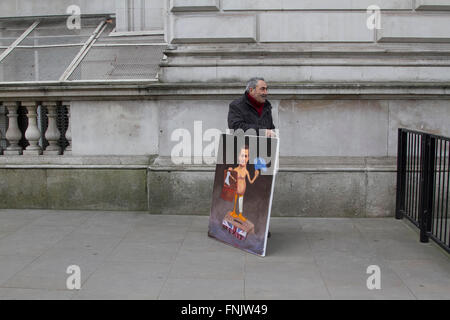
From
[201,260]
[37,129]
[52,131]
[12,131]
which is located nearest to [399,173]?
[201,260]

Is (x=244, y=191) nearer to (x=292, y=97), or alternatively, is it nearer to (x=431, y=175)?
(x=292, y=97)

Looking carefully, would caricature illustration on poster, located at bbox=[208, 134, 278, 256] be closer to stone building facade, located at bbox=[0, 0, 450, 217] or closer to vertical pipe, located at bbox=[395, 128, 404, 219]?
stone building facade, located at bbox=[0, 0, 450, 217]

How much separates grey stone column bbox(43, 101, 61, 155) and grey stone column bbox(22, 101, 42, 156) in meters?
0.15

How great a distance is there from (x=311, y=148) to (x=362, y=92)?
0.98m

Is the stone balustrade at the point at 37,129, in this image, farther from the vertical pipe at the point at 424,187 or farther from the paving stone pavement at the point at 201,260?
the vertical pipe at the point at 424,187

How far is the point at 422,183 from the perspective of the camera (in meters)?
6.13

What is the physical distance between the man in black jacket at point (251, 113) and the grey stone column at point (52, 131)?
3.10m

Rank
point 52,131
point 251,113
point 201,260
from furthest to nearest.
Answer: point 52,131 → point 251,113 → point 201,260

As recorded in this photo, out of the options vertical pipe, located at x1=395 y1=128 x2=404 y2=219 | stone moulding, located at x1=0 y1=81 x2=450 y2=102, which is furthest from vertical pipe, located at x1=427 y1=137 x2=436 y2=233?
stone moulding, located at x1=0 y1=81 x2=450 y2=102

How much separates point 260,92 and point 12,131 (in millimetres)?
4056

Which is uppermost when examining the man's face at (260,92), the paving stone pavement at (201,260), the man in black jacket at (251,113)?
the man's face at (260,92)

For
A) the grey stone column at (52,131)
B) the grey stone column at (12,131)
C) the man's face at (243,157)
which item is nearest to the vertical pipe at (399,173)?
the man's face at (243,157)

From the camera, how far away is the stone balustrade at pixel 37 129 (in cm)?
783

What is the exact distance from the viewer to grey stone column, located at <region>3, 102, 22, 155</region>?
789cm
